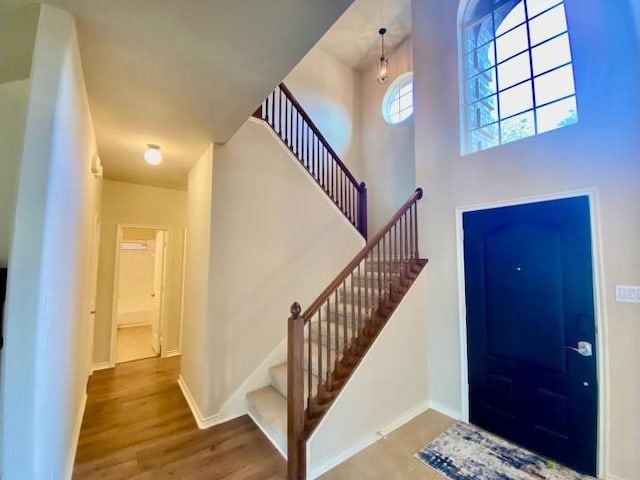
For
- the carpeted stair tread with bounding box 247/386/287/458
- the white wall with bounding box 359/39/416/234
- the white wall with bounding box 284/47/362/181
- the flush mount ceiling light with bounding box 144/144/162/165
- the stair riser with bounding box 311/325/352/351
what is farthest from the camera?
the white wall with bounding box 284/47/362/181

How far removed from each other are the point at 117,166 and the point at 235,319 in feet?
8.63

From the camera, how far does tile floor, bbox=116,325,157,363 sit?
4836 millimetres

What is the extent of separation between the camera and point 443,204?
315cm

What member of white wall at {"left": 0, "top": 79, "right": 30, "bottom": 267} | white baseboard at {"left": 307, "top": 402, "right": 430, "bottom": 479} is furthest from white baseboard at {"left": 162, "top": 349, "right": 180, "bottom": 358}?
white baseboard at {"left": 307, "top": 402, "right": 430, "bottom": 479}

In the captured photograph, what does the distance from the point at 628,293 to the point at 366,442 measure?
2.26 metres

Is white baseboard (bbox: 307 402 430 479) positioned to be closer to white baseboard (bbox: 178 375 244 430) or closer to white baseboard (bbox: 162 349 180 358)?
white baseboard (bbox: 178 375 244 430)

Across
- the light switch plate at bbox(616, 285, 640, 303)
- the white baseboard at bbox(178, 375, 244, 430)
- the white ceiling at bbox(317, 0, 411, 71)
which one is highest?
the white ceiling at bbox(317, 0, 411, 71)

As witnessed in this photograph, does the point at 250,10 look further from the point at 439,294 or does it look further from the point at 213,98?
the point at 439,294

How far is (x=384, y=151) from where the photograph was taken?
17.5 feet

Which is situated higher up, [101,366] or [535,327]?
[535,327]

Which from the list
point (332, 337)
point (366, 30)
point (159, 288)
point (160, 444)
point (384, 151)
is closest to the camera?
point (160, 444)

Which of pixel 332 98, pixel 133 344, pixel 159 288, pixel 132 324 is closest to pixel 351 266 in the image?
pixel 159 288

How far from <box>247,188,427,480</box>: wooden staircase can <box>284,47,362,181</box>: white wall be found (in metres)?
2.71

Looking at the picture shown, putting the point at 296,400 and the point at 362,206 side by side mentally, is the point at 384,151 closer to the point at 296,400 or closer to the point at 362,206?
the point at 362,206
